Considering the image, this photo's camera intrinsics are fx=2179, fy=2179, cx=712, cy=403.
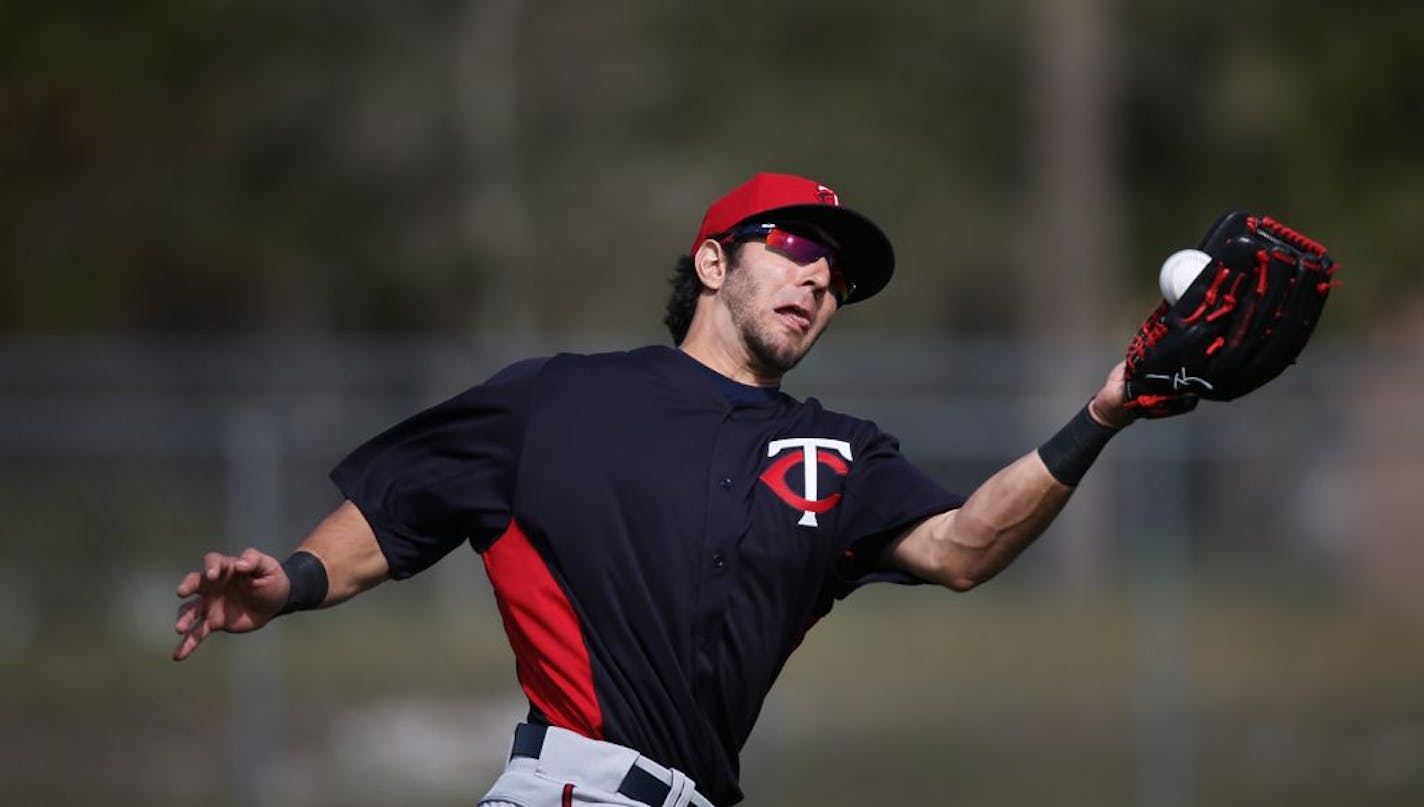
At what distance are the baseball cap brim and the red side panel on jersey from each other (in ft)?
3.19

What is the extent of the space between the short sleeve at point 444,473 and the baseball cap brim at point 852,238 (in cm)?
69

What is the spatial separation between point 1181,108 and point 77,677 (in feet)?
72.0

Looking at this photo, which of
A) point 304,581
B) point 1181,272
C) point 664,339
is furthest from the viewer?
point 664,339

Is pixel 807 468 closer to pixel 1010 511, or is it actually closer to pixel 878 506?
pixel 878 506

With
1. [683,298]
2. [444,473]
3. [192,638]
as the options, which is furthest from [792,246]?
[192,638]

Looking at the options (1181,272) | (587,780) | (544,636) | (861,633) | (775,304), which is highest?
(861,633)

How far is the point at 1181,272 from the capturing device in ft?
14.9

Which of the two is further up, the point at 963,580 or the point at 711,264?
the point at 711,264

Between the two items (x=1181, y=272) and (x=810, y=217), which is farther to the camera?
(x=810, y=217)

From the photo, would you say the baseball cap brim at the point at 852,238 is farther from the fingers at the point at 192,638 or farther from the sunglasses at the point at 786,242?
the fingers at the point at 192,638

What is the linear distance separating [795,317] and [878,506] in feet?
1.61

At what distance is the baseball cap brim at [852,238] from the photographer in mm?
5094

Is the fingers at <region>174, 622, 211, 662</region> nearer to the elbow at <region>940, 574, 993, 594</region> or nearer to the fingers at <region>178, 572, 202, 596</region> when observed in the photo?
the fingers at <region>178, 572, 202, 596</region>

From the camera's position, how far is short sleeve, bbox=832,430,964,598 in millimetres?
4926
